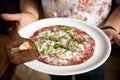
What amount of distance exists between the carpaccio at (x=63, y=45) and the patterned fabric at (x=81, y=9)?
0.07 m

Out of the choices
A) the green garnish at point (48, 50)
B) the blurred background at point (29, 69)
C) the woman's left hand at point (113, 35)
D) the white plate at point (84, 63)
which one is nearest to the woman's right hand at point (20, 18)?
the white plate at point (84, 63)

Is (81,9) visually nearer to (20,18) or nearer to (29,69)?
(20,18)

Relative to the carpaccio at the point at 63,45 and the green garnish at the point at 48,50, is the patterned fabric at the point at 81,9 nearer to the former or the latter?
the carpaccio at the point at 63,45

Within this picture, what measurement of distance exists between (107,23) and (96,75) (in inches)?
8.9

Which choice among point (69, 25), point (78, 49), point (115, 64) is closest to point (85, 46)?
point (78, 49)

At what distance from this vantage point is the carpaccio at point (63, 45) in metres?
0.80

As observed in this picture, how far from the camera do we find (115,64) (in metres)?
1.56

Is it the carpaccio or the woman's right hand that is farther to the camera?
the woman's right hand

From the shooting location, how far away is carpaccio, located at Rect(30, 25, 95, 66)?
80cm

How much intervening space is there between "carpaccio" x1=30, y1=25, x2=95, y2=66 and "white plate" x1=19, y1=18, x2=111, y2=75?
0.06 ft

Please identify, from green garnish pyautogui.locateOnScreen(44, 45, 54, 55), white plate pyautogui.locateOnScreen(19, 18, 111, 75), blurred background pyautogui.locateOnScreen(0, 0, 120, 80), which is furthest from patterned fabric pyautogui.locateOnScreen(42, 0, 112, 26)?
blurred background pyautogui.locateOnScreen(0, 0, 120, 80)

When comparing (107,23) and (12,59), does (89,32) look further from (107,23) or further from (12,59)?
(12,59)

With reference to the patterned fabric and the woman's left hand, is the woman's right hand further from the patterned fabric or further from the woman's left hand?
the woman's left hand

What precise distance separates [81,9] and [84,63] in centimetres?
27
